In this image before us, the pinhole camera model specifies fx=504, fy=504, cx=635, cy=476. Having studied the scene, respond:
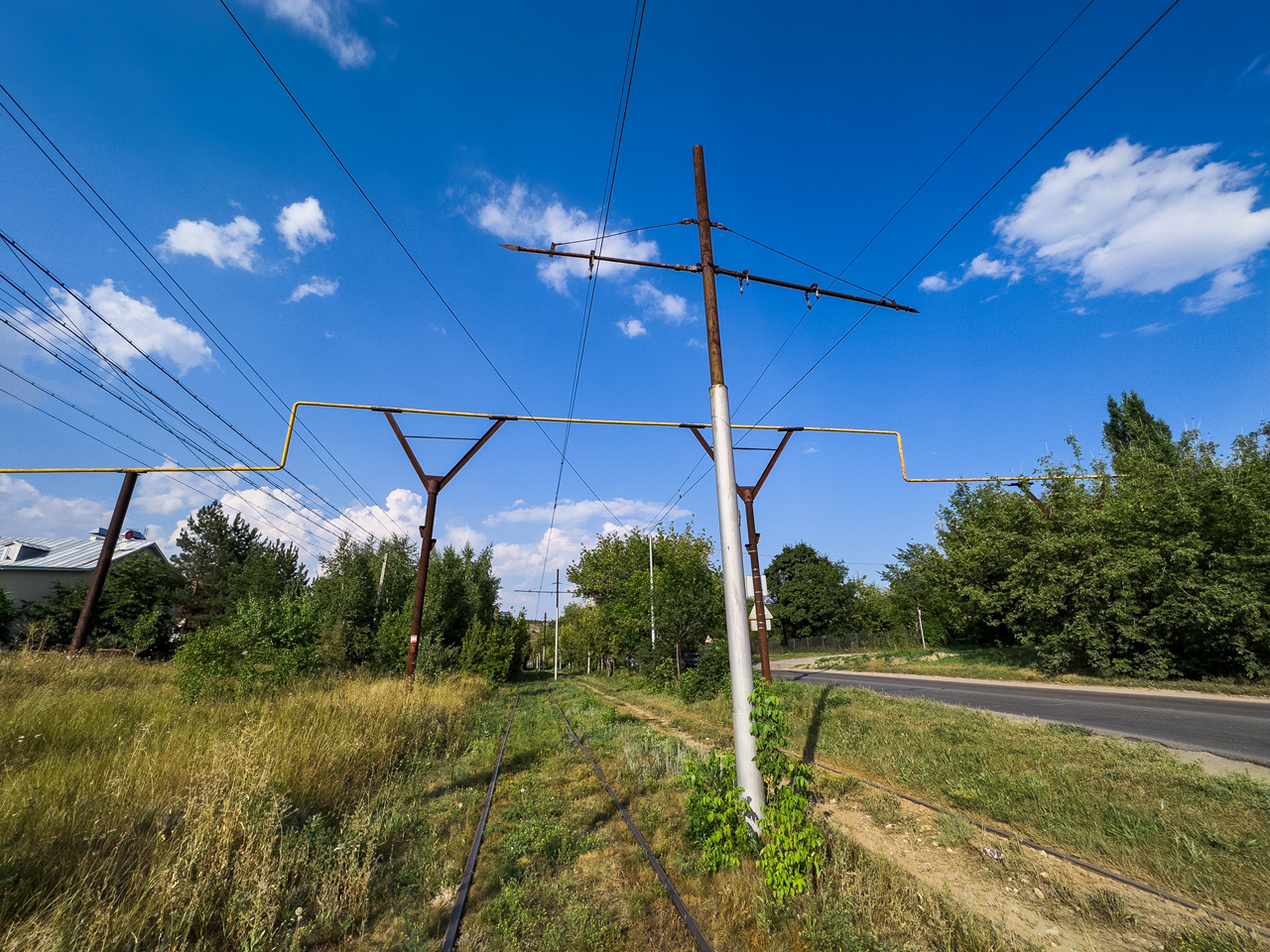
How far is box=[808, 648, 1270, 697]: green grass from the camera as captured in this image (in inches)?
670

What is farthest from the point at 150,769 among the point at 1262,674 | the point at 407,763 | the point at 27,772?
the point at 1262,674

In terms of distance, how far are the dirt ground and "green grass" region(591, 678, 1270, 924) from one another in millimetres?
510

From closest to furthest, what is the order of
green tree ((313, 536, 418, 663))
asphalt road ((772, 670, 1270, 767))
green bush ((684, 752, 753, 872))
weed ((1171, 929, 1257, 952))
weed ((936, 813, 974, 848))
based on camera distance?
1. weed ((1171, 929, 1257, 952))
2. green bush ((684, 752, 753, 872))
3. weed ((936, 813, 974, 848))
4. asphalt road ((772, 670, 1270, 767))
5. green tree ((313, 536, 418, 663))

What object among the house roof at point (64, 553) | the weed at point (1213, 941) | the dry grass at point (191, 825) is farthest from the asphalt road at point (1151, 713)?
the house roof at point (64, 553)

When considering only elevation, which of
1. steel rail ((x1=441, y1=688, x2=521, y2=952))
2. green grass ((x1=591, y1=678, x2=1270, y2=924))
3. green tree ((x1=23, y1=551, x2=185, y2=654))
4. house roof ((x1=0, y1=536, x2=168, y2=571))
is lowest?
steel rail ((x1=441, y1=688, x2=521, y2=952))

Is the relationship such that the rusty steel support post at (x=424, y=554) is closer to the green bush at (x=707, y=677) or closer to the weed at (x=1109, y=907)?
the green bush at (x=707, y=677)

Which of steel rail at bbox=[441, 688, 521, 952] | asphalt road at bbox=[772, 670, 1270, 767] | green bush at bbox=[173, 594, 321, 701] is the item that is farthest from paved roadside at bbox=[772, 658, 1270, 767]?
green bush at bbox=[173, 594, 321, 701]

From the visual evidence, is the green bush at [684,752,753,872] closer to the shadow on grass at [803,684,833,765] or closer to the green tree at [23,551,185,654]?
the shadow on grass at [803,684,833,765]

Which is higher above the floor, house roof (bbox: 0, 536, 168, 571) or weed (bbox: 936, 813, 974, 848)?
house roof (bbox: 0, 536, 168, 571)

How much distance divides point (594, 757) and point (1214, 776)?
31.3ft

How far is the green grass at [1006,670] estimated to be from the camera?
17.0m

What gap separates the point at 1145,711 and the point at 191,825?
19600 mm

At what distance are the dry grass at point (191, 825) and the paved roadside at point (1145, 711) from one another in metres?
13.0

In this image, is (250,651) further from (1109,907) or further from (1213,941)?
(1213,941)
